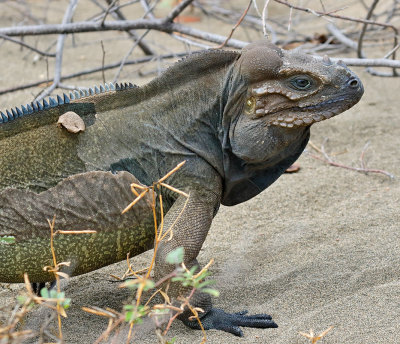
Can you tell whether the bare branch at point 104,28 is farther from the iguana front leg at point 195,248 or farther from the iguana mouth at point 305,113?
the iguana front leg at point 195,248

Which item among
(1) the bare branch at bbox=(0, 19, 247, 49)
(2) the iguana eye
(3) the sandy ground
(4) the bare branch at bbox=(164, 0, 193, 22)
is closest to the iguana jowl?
(2) the iguana eye

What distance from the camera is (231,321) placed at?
3.86 meters

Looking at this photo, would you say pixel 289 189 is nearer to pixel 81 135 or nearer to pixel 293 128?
pixel 293 128

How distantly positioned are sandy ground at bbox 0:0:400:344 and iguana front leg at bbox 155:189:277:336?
6cm

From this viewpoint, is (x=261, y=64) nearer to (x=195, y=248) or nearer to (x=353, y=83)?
(x=353, y=83)

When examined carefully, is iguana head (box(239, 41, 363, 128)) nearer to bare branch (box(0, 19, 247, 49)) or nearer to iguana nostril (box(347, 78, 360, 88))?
iguana nostril (box(347, 78, 360, 88))

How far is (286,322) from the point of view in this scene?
12.5 feet

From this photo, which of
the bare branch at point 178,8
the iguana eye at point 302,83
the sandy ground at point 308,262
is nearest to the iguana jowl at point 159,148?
the iguana eye at point 302,83

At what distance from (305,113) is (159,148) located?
0.87 m

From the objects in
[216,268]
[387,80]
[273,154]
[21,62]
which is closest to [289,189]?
[216,268]

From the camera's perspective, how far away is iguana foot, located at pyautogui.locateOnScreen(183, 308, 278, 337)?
12.5 ft

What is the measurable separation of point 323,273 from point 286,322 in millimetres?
726

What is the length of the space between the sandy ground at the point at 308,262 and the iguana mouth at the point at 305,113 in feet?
3.55

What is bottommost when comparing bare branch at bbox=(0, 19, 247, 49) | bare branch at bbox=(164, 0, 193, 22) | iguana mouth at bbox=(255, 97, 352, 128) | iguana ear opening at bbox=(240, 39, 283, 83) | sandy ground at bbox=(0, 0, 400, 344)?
sandy ground at bbox=(0, 0, 400, 344)
